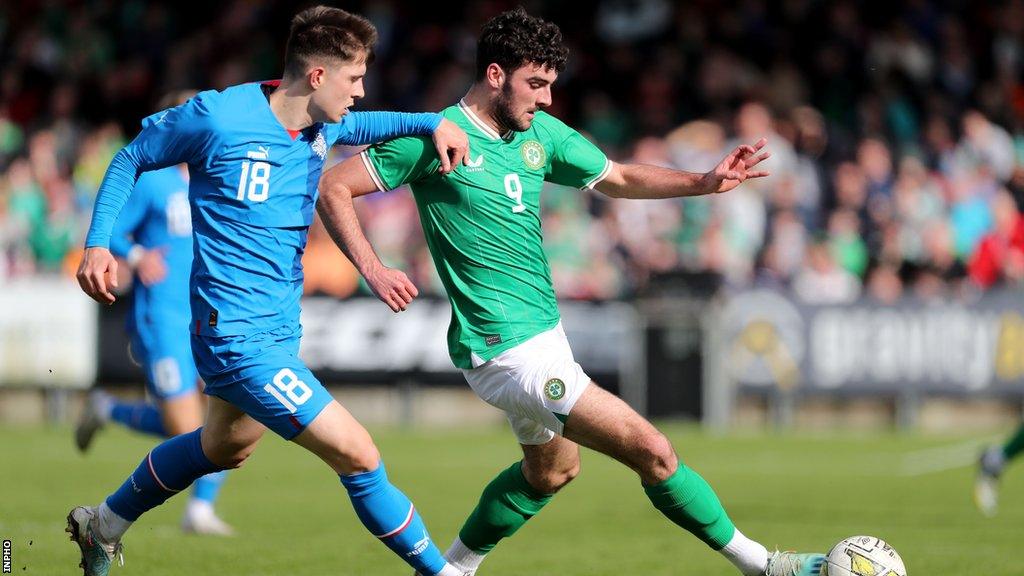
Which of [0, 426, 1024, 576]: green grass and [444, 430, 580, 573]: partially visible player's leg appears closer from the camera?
[444, 430, 580, 573]: partially visible player's leg

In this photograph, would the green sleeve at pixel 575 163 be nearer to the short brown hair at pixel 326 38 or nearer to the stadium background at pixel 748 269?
the short brown hair at pixel 326 38

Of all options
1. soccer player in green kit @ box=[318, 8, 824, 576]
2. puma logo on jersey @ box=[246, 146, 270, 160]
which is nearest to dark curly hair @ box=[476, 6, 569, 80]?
soccer player in green kit @ box=[318, 8, 824, 576]

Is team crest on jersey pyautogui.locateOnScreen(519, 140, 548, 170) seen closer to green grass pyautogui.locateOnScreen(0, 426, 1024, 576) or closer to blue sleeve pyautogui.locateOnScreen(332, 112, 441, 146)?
blue sleeve pyautogui.locateOnScreen(332, 112, 441, 146)

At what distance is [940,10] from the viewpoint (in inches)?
854

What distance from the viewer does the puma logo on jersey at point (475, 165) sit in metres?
7.00

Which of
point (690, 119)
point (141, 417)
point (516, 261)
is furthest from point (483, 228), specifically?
point (690, 119)

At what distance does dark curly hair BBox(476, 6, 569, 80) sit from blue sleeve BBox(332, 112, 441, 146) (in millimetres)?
348

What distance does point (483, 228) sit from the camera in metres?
7.02

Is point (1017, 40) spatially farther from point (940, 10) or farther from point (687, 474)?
point (687, 474)

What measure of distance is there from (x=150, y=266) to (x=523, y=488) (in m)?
3.19

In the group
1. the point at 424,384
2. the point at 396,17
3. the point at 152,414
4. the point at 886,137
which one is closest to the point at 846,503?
the point at 152,414

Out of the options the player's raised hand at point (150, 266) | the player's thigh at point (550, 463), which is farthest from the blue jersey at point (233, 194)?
the player's raised hand at point (150, 266)

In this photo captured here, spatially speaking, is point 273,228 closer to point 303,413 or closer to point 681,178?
point 303,413

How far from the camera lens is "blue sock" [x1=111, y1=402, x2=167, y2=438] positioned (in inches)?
400
